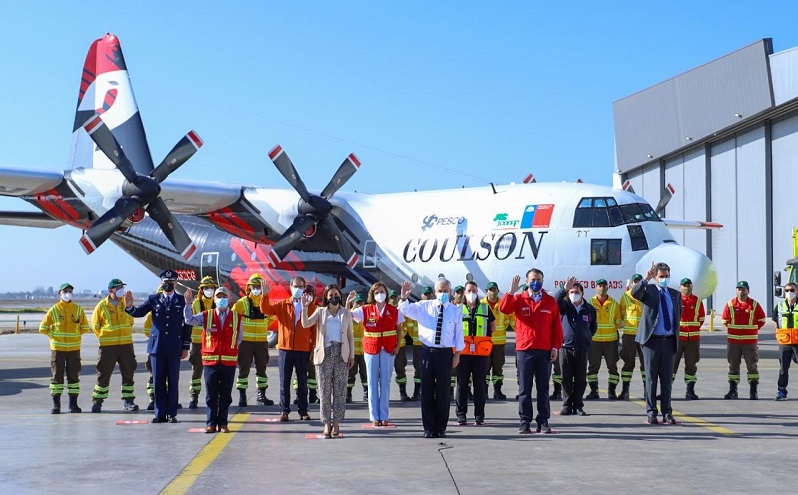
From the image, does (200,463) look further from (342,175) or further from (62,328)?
(342,175)

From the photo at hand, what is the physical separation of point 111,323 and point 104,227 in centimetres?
869

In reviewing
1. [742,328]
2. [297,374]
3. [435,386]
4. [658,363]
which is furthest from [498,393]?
[435,386]

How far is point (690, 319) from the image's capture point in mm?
14836

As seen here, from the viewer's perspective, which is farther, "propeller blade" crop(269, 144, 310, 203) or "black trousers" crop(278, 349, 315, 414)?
"propeller blade" crop(269, 144, 310, 203)

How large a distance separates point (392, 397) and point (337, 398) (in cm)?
437

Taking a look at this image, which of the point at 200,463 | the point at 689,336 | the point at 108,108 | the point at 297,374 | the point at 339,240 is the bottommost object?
the point at 200,463

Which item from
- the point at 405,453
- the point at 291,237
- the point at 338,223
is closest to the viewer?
the point at 405,453

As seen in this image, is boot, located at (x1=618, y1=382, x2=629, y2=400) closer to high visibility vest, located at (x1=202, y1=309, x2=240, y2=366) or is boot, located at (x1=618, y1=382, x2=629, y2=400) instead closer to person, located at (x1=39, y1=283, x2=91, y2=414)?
high visibility vest, located at (x1=202, y1=309, x2=240, y2=366)

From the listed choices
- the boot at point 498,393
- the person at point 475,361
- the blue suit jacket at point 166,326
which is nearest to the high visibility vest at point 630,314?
the boot at point 498,393

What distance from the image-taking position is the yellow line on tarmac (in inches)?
294

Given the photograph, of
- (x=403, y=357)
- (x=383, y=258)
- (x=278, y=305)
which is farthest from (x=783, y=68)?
(x=278, y=305)

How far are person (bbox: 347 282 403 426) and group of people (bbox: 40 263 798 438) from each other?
15 mm

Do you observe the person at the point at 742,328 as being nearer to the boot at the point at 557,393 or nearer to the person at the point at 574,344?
the boot at the point at 557,393

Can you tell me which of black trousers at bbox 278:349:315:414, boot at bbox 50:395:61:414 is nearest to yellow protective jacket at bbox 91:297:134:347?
boot at bbox 50:395:61:414
